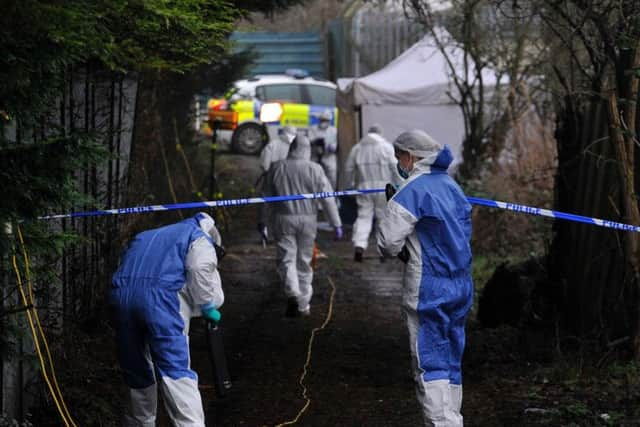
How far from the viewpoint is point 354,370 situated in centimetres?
866

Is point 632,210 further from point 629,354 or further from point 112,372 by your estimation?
point 112,372

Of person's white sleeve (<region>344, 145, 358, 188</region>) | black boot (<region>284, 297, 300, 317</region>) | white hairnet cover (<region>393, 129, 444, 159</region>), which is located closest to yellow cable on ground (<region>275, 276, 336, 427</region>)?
black boot (<region>284, 297, 300, 317</region>)

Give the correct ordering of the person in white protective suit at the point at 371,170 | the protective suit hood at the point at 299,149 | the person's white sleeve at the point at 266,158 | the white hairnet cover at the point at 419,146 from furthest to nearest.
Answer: the person in white protective suit at the point at 371,170 < the person's white sleeve at the point at 266,158 < the protective suit hood at the point at 299,149 < the white hairnet cover at the point at 419,146

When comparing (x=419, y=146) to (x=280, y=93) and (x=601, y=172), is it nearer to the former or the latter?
(x=601, y=172)

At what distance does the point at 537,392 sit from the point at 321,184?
415cm

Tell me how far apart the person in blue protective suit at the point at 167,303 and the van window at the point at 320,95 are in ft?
69.6

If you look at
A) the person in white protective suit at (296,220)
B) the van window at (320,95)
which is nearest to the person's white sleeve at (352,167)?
the person in white protective suit at (296,220)

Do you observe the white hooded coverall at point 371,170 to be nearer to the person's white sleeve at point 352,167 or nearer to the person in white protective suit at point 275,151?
the person's white sleeve at point 352,167

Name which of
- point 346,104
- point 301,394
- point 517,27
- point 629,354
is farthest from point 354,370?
point 346,104

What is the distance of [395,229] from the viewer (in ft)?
20.0

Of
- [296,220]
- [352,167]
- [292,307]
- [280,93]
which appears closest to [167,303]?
[292,307]

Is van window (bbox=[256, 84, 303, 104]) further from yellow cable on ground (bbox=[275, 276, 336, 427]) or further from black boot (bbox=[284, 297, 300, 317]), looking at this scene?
black boot (bbox=[284, 297, 300, 317])

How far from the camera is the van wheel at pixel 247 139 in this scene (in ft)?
87.6

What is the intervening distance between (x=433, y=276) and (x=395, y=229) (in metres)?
0.35
